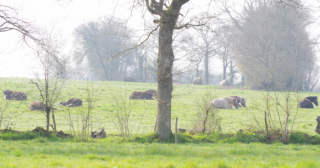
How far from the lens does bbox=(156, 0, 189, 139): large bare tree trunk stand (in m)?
11.5

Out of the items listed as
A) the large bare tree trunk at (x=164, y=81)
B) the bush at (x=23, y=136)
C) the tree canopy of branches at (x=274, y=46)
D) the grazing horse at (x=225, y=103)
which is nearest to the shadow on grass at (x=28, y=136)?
the bush at (x=23, y=136)

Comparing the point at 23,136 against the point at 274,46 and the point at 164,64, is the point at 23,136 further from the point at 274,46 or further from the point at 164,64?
the point at 274,46

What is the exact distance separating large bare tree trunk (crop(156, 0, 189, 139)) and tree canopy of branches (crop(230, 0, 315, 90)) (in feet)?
120

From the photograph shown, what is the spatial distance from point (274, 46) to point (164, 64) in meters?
38.6

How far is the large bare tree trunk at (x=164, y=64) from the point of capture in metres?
11.5

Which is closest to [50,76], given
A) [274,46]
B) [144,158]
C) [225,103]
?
[144,158]

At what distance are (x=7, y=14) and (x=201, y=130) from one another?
386 inches

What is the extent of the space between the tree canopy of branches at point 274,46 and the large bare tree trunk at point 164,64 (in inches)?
1435

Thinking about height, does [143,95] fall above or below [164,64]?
below

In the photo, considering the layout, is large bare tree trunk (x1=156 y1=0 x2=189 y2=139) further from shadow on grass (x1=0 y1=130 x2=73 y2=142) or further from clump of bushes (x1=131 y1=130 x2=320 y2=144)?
shadow on grass (x1=0 y1=130 x2=73 y2=142)

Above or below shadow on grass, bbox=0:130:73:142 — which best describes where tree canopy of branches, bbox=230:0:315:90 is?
above

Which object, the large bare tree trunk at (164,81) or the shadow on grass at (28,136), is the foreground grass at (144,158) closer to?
the shadow on grass at (28,136)

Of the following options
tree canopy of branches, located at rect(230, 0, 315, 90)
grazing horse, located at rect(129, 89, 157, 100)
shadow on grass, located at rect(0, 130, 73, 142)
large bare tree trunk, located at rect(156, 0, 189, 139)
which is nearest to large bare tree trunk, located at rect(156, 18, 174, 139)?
large bare tree trunk, located at rect(156, 0, 189, 139)

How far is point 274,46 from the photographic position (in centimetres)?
4528
